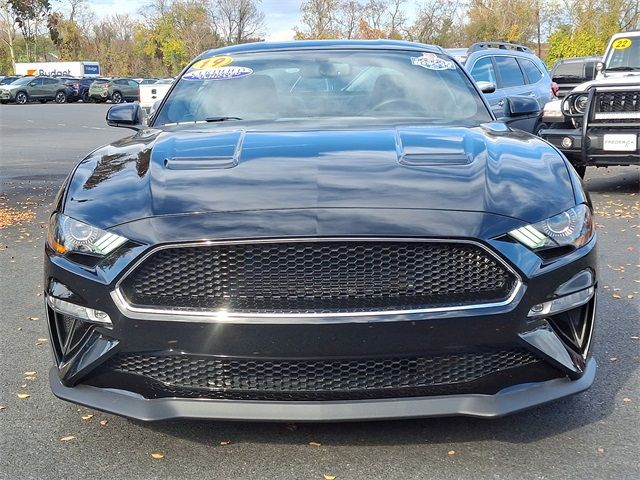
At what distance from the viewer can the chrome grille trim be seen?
266 cm

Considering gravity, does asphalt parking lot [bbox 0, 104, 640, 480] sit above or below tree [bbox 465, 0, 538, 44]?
below

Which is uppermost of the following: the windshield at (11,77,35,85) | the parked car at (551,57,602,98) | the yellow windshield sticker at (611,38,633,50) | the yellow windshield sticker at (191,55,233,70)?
the yellow windshield sticker at (191,55,233,70)

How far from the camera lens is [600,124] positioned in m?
9.67

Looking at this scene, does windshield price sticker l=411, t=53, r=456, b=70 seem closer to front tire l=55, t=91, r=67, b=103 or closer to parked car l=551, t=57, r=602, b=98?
A: parked car l=551, t=57, r=602, b=98

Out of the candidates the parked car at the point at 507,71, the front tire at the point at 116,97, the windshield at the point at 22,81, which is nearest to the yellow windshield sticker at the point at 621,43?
the parked car at the point at 507,71

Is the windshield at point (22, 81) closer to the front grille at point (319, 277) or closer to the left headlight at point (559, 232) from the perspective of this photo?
the front grille at point (319, 277)

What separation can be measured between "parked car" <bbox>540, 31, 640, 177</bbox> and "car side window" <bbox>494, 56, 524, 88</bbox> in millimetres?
1939

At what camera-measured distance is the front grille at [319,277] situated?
2.71 metres

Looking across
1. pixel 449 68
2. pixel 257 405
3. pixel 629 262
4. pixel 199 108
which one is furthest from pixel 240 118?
pixel 629 262

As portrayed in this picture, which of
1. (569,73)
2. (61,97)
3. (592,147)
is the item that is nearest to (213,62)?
(592,147)

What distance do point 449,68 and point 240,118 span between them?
4.29ft

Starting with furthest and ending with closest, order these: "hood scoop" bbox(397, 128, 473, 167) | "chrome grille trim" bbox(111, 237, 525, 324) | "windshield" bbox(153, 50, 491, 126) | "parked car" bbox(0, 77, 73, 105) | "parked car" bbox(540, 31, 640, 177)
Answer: "parked car" bbox(0, 77, 73, 105) < "parked car" bbox(540, 31, 640, 177) < "windshield" bbox(153, 50, 491, 126) < "hood scoop" bbox(397, 128, 473, 167) < "chrome grille trim" bbox(111, 237, 525, 324)

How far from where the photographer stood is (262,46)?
504cm

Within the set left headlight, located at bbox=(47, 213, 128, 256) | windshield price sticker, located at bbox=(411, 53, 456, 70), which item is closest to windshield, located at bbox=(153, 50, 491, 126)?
windshield price sticker, located at bbox=(411, 53, 456, 70)
